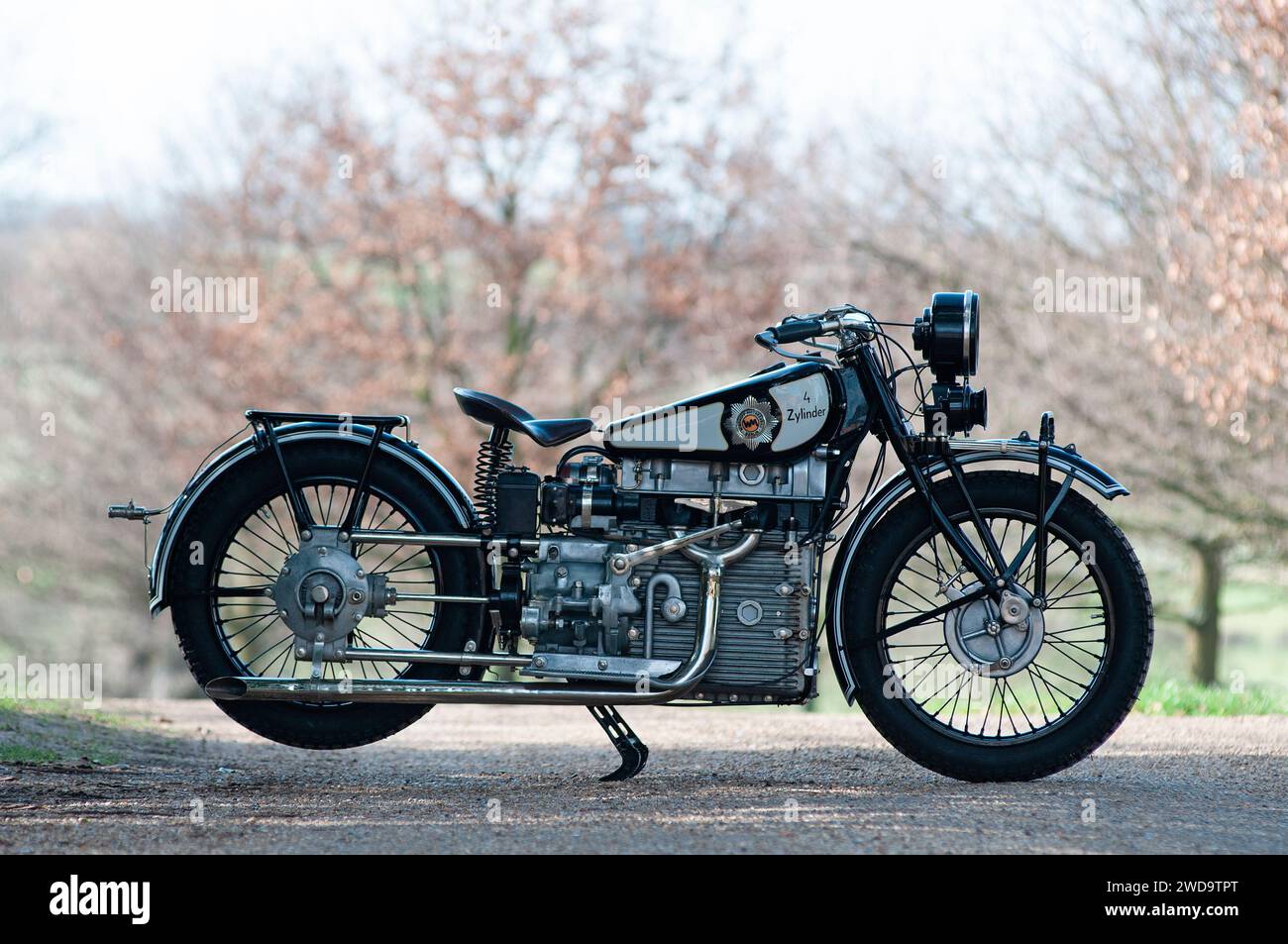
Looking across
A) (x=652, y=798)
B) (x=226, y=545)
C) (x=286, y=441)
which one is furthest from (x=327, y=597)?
(x=652, y=798)

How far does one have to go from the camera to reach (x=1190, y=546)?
16.3 metres

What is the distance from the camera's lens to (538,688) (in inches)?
200

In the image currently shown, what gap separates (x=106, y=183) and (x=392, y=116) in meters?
5.70

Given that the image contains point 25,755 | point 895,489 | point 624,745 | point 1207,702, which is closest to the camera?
point 895,489

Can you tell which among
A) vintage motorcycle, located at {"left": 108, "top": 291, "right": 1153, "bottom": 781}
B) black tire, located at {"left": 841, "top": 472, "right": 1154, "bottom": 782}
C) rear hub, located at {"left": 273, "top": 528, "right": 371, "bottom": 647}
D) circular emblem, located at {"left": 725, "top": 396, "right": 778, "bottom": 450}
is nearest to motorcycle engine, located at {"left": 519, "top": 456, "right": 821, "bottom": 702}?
vintage motorcycle, located at {"left": 108, "top": 291, "right": 1153, "bottom": 781}

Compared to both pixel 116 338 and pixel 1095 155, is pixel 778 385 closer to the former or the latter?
pixel 1095 155

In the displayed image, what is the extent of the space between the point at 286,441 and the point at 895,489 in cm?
243

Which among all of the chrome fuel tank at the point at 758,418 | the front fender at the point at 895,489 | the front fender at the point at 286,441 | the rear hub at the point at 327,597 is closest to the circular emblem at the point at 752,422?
the chrome fuel tank at the point at 758,418

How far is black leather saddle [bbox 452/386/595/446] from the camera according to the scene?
5.18 m

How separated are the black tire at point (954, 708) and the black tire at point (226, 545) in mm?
1575

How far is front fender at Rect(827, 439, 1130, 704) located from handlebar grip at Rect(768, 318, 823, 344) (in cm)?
64

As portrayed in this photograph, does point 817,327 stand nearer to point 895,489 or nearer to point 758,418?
point 758,418

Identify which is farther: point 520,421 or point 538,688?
point 520,421
